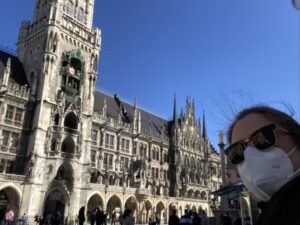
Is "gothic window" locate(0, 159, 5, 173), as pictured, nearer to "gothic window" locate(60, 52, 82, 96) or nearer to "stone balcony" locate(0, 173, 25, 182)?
"stone balcony" locate(0, 173, 25, 182)

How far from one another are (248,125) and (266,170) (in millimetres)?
256

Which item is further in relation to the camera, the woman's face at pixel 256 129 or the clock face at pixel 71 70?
the clock face at pixel 71 70

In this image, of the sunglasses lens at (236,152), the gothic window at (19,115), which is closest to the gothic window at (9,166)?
the gothic window at (19,115)

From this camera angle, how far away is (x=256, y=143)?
1.59 m

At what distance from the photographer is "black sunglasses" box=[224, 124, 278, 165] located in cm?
150

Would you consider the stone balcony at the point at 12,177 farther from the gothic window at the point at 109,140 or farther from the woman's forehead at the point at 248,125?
the woman's forehead at the point at 248,125

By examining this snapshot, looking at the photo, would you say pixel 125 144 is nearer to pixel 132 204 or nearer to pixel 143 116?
pixel 132 204

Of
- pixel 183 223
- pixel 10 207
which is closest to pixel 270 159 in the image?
pixel 183 223

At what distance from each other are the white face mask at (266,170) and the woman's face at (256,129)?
0.02m

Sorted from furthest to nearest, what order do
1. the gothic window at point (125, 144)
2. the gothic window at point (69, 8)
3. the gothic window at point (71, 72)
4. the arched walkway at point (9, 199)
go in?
the gothic window at point (125, 144)
the gothic window at point (69, 8)
the gothic window at point (71, 72)
the arched walkway at point (9, 199)

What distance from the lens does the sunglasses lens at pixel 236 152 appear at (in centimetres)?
171

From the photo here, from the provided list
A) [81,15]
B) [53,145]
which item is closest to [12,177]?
[53,145]

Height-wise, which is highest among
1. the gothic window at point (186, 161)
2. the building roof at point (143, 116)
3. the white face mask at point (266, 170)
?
the building roof at point (143, 116)

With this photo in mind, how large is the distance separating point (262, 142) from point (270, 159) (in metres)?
0.10
